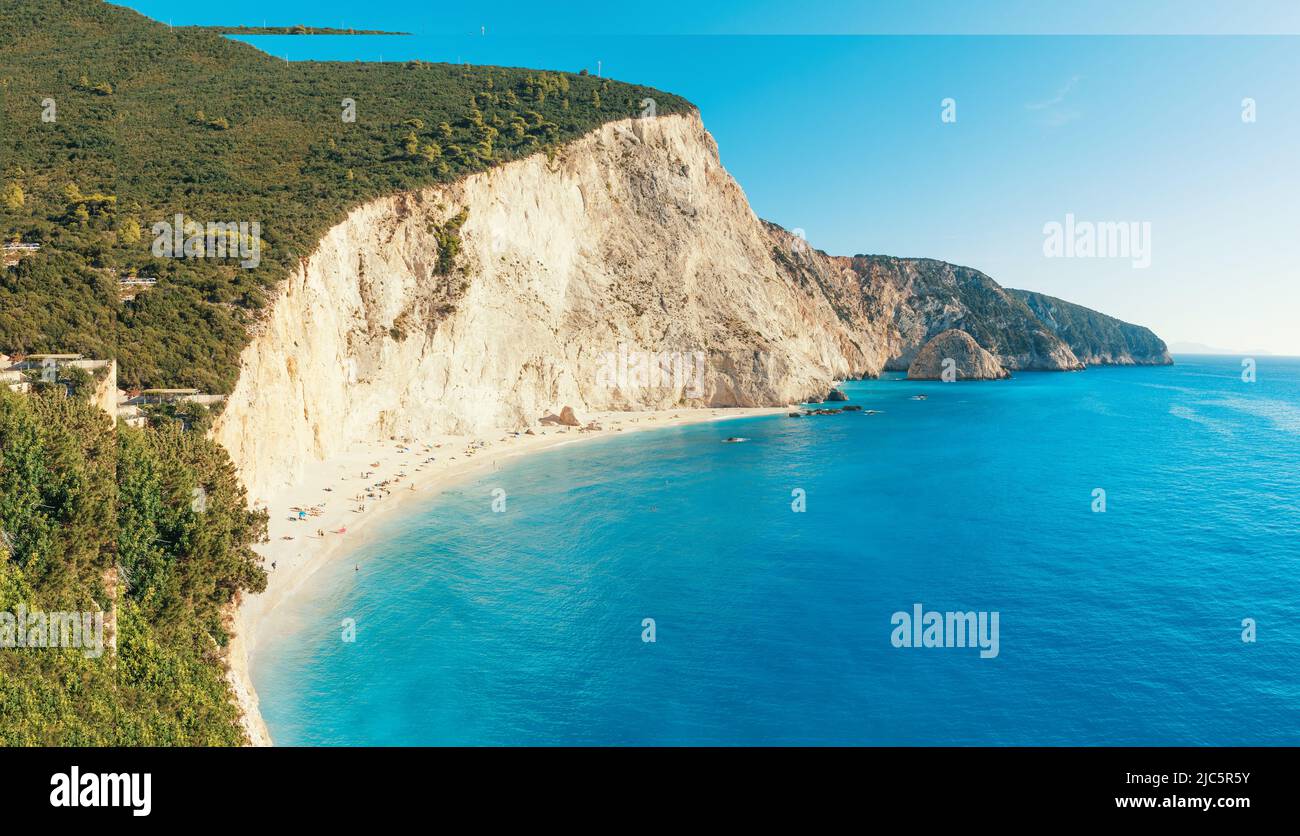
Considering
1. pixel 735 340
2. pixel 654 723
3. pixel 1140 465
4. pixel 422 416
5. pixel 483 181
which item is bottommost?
pixel 654 723

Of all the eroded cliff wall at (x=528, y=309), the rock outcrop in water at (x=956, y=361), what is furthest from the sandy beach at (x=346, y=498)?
the rock outcrop in water at (x=956, y=361)

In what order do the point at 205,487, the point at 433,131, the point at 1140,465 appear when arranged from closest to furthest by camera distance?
the point at 205,487 → the point at 1140,465 → the point at 433,131

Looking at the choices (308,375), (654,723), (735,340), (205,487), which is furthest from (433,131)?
(654,723)

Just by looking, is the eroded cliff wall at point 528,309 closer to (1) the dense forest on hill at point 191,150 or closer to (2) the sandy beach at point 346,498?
(2) the sandy beach at point 346,498

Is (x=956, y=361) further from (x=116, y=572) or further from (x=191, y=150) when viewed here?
(x=116, y=572)

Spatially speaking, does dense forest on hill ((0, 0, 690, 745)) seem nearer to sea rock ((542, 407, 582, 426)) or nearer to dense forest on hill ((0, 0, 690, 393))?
dense forest on hill ((0, 0, 690, 393))

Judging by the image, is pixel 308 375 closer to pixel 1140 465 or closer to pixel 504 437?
pixel 504 437
